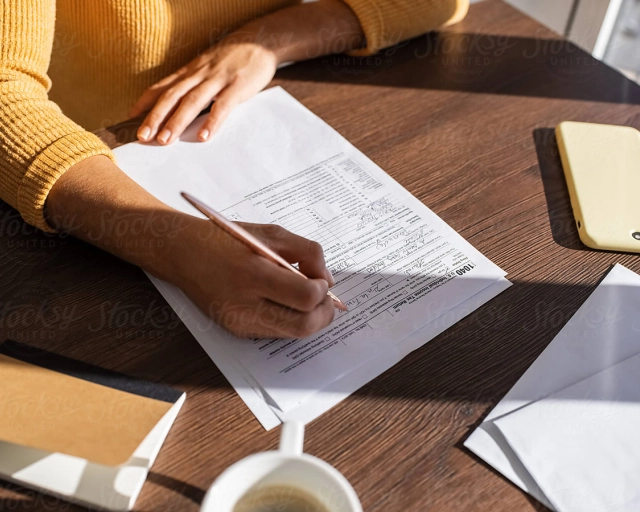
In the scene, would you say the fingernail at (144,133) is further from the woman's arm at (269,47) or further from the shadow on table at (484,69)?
the shadow on table at (484,69)

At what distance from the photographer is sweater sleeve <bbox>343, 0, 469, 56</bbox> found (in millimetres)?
963

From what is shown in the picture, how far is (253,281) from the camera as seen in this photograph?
23.2 inches

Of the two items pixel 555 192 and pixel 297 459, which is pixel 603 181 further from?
pixel 297 459

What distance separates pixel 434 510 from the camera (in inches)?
19.2

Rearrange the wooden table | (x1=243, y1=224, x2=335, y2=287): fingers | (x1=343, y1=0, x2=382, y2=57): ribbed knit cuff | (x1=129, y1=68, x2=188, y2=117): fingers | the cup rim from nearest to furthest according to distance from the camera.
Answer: the cup rim
the wooden table
(x1=243, y1=224, x2=335, y2=287): fingers
(x1=129, y1=68, x2=188, y2=117): fingers
(x1=343, y1=0, x2=382, y2=57): ribbed knit cuff

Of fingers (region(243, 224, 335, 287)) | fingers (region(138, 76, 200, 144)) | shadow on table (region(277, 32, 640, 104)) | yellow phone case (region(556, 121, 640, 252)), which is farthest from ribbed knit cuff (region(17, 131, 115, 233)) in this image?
yellow phone case (region(556, 121, 640, 252))

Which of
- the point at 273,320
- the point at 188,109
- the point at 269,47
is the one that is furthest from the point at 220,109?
A: the point at 273,320

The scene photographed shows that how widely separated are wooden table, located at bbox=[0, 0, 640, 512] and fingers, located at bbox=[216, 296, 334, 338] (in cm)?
5

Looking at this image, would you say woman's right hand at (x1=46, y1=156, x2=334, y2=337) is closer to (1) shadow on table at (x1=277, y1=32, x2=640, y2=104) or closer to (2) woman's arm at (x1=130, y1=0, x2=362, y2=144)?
(2) woman's arm at (x1=130, y1=0, x2=362, y2=144)

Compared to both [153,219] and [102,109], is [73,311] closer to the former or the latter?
[153,219]

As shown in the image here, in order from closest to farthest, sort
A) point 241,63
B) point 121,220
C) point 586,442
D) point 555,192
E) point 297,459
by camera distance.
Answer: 1. point 297,459
2. point 586,442
3. point 121,220
4. point 555,192
5. point 241,63

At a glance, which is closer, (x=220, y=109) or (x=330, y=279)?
(x=330, y=279)

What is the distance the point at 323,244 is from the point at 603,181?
39 centimetres

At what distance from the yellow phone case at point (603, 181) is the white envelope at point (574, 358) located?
0.05 m
